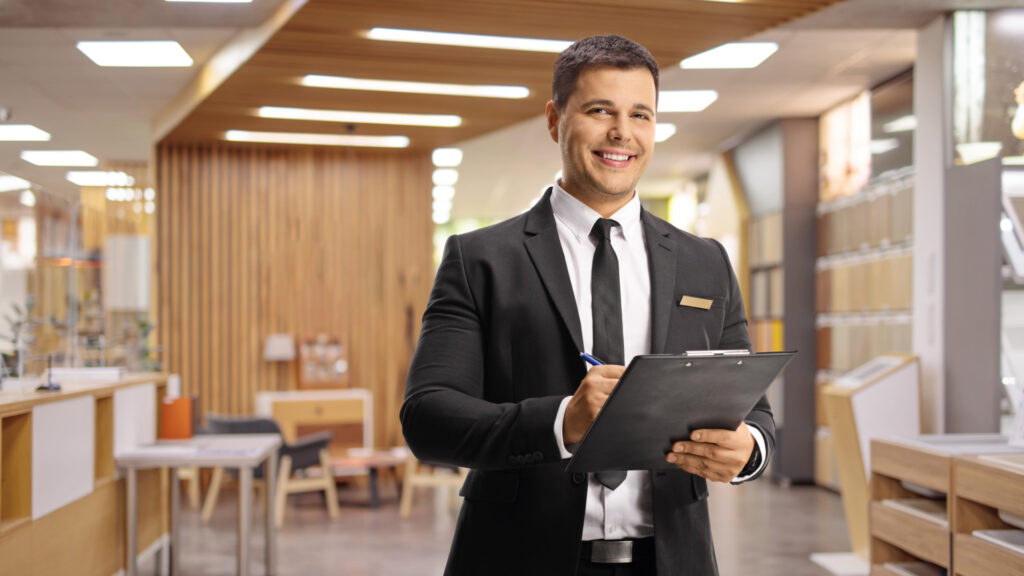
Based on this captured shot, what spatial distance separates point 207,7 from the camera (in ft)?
19.2

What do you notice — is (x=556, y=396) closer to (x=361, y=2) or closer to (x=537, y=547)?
(x=537, y=547)

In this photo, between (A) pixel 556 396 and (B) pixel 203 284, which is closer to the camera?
(A) pixel 556 396

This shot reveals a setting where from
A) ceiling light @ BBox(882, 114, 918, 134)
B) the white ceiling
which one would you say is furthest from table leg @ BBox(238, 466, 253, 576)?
ceiling light @ BBox(882, 114, 918, 134)

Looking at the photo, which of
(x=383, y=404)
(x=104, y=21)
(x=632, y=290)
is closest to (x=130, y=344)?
(x=104, y=21)

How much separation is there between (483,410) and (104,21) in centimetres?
583

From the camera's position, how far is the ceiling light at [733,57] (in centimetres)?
689

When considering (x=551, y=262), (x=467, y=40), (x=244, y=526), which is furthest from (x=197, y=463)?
(x=551, y=262)

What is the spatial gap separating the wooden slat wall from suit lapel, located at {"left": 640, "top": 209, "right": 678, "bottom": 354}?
818cm

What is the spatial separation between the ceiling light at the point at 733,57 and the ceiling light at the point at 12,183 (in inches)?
173

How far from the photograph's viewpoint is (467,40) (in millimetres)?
5824

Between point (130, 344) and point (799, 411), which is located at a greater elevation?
point (130, 344)

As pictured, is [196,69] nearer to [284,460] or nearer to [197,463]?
[284,460]

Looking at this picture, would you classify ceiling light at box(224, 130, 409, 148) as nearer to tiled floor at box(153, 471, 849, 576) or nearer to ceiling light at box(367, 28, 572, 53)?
ceiling light at box(367, 28, 572, 53)

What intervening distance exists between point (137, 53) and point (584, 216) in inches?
254
